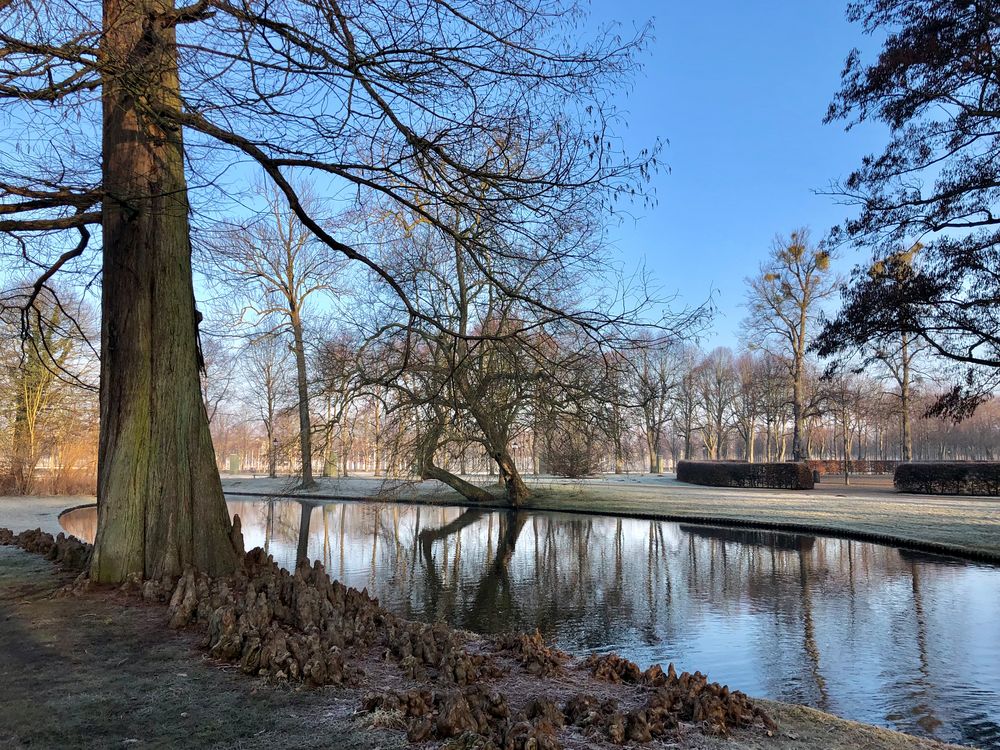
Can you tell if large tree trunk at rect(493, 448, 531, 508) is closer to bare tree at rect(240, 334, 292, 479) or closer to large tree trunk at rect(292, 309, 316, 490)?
large tree trunk at rect(292, 309, 316, 490)

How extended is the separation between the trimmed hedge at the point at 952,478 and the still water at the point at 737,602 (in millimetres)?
13770

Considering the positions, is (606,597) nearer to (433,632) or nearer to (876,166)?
(433,632)

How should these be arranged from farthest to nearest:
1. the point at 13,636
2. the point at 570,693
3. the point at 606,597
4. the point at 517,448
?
1. the point at 517,448
2. the point at 606,597
3. the point at 13,636
4. the point at 570,693

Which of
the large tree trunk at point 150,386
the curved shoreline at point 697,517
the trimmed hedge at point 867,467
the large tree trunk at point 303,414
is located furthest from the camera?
the trimmed hedge at point 867,467

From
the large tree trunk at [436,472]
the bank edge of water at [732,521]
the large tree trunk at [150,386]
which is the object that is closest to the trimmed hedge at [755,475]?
the bank edge of water at [732,521]

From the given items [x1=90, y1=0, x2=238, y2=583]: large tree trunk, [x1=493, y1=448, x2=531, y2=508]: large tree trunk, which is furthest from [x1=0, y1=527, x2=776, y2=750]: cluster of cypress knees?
[x1=493, y1=448, x2=531, y2=508]: large tree trunk

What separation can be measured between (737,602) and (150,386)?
6.95 m

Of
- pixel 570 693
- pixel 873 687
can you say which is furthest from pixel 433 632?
pixel 873 687

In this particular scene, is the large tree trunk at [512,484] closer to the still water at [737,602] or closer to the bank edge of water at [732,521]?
the bank edge of water at [732,521]

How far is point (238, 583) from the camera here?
5.58m

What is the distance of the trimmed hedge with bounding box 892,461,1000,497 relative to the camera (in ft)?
75.7

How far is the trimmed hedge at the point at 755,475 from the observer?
27.0m

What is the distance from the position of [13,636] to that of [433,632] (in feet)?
9.36

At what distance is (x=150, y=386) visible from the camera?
243 inches
